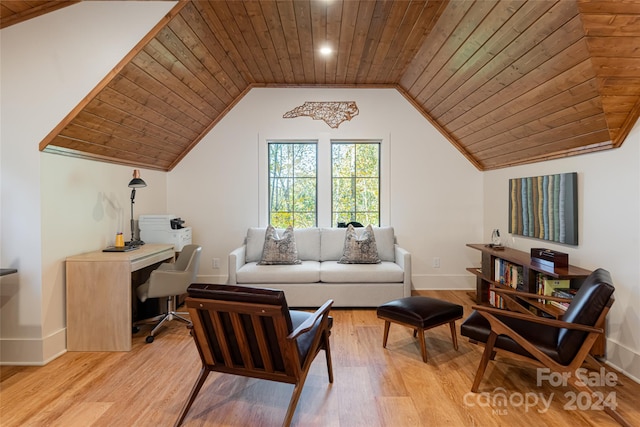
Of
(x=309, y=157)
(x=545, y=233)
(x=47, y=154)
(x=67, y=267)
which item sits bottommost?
(x=67, y=267)

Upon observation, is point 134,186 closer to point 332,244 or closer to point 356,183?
point 332,244

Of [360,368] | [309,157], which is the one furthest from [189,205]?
[360,368]

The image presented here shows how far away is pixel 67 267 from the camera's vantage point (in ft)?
9.40

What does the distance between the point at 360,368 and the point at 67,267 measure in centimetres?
257

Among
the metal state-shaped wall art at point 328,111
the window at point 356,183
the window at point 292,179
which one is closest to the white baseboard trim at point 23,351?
the window at point 292,179

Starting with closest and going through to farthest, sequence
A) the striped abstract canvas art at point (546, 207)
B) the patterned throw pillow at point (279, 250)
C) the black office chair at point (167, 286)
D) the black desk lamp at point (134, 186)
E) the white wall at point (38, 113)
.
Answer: the white wall at point (38, 113), the striped abstract canvas art at point (546, 207), the black office chair at point (167, 286), the black desk lamp at point (134, 186), the patterned throw pillow at point (279, 250)

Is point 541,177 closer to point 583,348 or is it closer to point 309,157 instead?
point 583,348

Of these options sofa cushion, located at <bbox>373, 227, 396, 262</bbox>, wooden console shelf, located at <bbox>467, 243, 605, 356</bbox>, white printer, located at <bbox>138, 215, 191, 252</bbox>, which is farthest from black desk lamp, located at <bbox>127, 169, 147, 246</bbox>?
wooden console shelf, located at <bbox>467, 243, 605, 356</bbox>

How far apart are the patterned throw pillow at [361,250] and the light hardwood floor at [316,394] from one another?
1.38 meters

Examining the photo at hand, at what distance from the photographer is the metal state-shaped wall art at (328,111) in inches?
190

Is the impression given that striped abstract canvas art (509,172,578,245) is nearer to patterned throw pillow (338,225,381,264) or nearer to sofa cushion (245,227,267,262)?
patterned throw pillow (338,225,381,264)

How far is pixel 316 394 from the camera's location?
229 centimetres

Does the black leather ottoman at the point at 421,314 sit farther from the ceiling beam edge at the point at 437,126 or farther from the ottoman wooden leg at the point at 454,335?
the ceiling beam edge at the point at 437,126

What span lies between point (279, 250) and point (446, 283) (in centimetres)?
246
